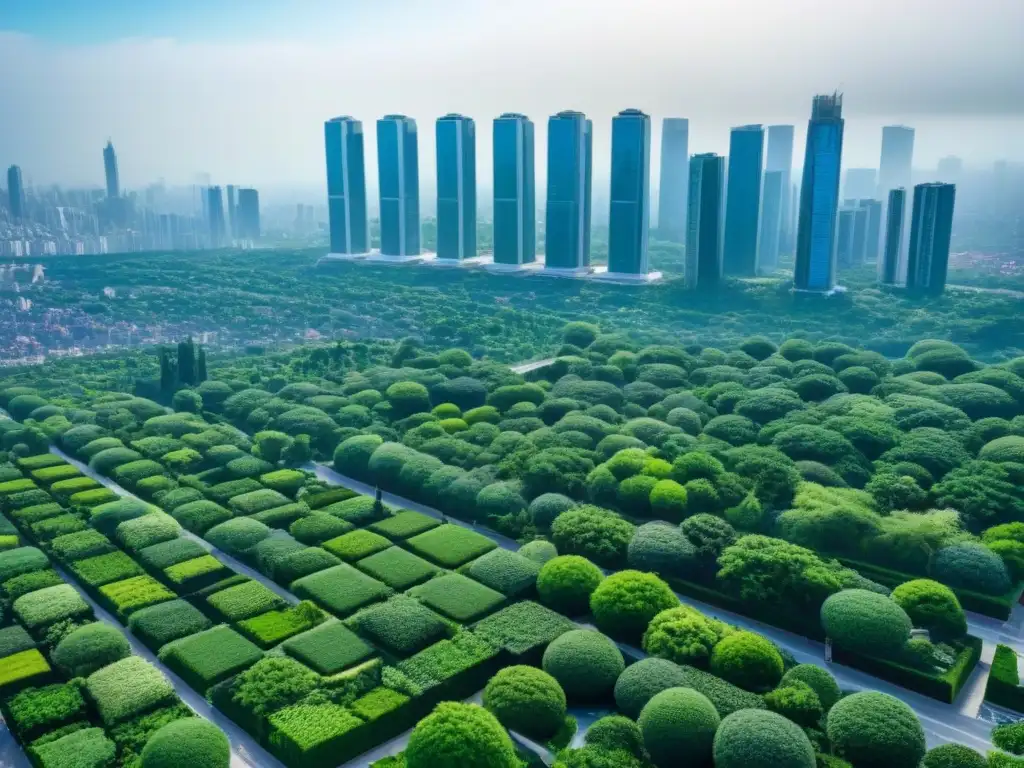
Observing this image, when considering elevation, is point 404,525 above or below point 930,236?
below

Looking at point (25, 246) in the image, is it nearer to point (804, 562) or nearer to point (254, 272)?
point (254, 272)

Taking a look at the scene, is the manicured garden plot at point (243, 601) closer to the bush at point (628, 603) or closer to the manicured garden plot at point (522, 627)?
the manicured garden plot at point (522, 627)

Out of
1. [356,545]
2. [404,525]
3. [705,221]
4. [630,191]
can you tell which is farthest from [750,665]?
[630,191]

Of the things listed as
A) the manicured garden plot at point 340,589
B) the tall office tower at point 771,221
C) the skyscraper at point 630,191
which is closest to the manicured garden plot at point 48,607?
the manicured garden plot at point 340,589

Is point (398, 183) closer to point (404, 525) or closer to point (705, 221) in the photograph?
point (705, 221)

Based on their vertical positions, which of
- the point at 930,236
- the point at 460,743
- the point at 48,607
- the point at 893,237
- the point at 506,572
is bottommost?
the point at 48,607

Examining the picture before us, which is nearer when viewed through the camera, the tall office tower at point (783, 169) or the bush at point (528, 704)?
the bush at point (528, 704)
